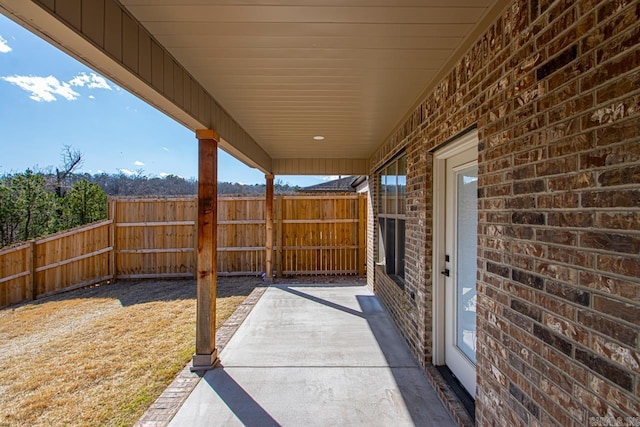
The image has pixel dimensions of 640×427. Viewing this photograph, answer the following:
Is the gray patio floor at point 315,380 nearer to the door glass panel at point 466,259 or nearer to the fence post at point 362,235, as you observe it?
the door glass panel at point 466,259

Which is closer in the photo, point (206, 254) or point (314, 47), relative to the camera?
point (314, 47)

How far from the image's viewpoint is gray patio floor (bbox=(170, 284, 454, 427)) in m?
2.37

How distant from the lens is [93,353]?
11.6ft

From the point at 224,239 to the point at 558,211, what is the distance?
7.38 metres

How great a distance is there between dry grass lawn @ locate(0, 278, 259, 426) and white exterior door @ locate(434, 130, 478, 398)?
273 cm

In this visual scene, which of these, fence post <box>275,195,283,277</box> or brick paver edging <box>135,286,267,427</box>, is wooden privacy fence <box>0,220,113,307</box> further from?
brick paver edging <box>135,286,267,427</box>

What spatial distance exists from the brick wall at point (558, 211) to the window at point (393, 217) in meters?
2.23

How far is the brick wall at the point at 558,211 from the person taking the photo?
988 mm

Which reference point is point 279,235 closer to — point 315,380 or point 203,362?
point 203,362

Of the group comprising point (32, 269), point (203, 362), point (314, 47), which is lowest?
point (203, 362)

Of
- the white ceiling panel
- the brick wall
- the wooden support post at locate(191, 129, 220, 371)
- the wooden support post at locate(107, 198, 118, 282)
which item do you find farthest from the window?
the wooden support post at locate(107, 198, 118, 282)

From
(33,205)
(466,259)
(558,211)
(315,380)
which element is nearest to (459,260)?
(466,259)

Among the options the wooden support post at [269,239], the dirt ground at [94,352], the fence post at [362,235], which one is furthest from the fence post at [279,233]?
the fence post at [362,235]

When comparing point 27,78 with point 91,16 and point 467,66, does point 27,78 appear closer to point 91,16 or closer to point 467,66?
point 91,16
